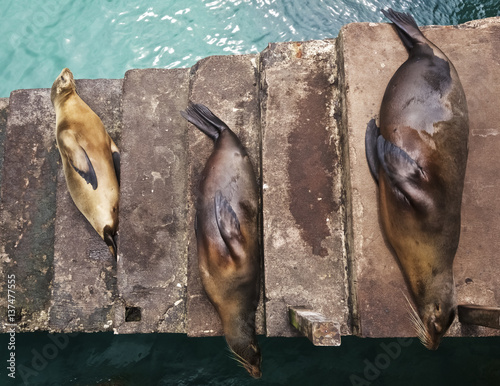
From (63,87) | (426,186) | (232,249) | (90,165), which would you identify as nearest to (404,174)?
(426,186)

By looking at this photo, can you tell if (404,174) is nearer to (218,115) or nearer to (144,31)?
(218,115)

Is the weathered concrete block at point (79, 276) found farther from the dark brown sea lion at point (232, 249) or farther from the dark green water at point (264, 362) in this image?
the dark brown sea lion at point (232, 249)

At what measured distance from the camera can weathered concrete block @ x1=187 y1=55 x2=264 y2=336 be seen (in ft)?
10.8

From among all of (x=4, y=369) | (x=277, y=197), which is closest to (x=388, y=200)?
(x=277, y=197)

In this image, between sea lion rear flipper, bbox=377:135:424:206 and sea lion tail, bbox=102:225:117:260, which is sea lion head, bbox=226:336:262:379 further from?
sea lion rear flipper, bbox=377:135:424:206

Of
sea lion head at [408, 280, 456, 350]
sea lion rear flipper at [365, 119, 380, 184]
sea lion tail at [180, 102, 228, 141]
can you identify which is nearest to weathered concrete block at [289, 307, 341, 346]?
sea lion head at [408, 280, 456, 350]

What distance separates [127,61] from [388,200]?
4.74 metres

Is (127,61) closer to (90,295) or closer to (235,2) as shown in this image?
(235,2)

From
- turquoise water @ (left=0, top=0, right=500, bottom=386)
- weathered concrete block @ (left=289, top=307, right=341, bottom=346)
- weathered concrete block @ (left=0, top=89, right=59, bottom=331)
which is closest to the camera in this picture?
weathered concrete block @ (left=289, top=307, right=341, bottom=346)

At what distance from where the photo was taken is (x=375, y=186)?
306cm

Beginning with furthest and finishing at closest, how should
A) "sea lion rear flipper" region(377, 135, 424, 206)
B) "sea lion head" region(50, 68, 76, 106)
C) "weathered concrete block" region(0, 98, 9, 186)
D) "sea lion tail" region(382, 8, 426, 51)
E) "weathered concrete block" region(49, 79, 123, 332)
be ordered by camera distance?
"weathered concrete block" region(0, 98, 9, 186) < "sea lion head" region(50, 68, 76, 106) < "weathered concrete block" region(49, 79, 123, 332) < "sea lion tail" region(382, 8, 426, 51) < "sea lion rear flipper" region(377, 135, 424, 206)

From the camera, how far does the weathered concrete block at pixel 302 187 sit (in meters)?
3.11

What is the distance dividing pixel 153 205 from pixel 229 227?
0.87 metres

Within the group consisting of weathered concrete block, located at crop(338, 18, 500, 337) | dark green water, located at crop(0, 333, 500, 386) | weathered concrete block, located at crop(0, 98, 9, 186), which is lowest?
dark green water, located at crop(0, 333, 500, 386)
